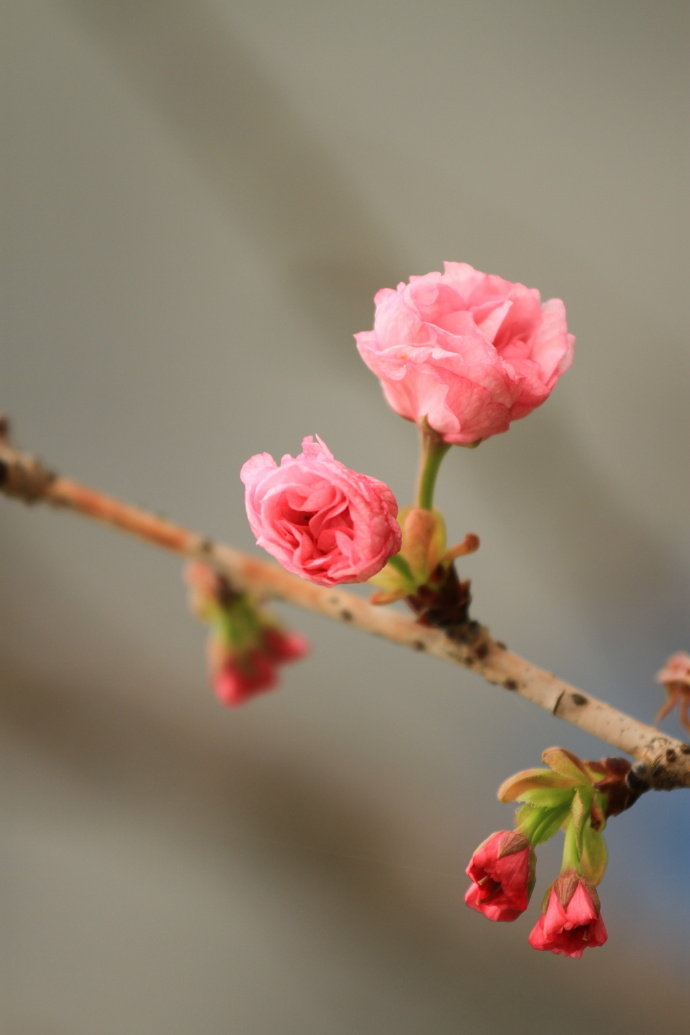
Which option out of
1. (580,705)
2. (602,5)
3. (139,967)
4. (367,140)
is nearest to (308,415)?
(367,140)

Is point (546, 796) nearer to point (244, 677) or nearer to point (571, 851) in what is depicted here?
point (571, 851)

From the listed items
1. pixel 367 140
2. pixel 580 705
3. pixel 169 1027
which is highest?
pixel 367 140

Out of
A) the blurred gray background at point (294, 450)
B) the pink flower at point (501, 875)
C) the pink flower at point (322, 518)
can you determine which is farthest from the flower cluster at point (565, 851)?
the blurred gray background at point (294, 450)

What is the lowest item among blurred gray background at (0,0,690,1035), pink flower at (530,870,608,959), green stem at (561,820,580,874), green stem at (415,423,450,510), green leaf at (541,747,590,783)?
pink flower at (530,870,608,959)

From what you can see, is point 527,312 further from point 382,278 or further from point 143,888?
point 143,888

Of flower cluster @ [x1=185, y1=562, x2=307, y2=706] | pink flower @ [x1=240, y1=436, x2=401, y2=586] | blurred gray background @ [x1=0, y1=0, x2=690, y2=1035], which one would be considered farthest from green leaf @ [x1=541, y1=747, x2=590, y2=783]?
blurred gray background @ [x1=0, y1=0, x2=690, y2=1035]

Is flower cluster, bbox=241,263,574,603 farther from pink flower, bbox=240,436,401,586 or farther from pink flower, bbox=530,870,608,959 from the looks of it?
pink flower, bbox=530,870,608,959
